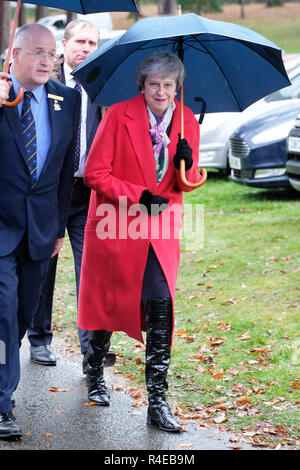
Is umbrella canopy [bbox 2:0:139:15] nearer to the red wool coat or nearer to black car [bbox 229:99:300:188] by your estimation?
the red wool coat

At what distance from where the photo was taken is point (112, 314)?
5.45 m

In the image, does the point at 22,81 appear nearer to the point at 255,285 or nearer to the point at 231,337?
the point at 231,337

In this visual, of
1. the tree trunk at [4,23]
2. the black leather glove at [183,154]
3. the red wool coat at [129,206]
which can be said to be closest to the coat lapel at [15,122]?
the red wool coat at [129,206]

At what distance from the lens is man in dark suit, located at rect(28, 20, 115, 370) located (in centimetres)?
632

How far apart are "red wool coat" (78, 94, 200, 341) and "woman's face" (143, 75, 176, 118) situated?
0.29ft

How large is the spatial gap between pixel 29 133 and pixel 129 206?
75 centimetres

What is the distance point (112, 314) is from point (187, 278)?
409 cm

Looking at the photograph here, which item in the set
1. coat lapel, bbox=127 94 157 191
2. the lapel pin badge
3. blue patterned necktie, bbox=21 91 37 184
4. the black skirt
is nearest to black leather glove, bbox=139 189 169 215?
coat lapel, bbox=127 94 157 191

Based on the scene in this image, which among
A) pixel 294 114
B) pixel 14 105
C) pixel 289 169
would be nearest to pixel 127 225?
pixel 14 105

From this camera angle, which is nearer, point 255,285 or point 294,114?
point 255,285

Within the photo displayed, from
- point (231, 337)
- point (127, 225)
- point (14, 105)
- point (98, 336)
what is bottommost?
point (231, 337)

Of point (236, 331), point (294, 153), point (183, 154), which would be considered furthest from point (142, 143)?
point (294, 153)

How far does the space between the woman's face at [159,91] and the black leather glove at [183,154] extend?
26 centimetres

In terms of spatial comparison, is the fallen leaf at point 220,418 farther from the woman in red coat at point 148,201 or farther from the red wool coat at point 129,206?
the red wool coat at point 129,206
